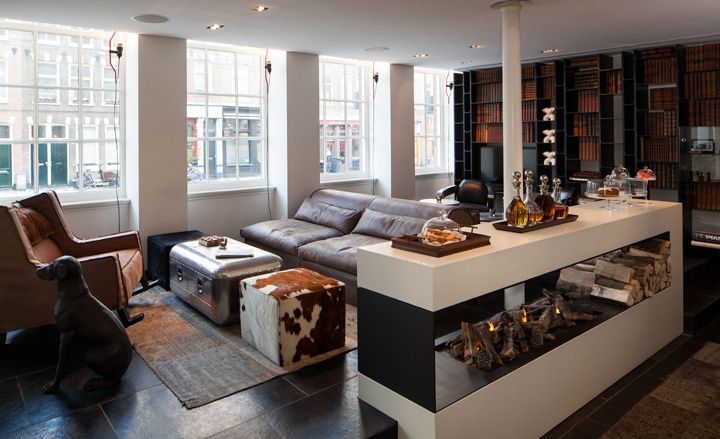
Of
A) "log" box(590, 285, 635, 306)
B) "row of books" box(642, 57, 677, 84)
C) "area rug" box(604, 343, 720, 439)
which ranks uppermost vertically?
"row of books" box(642, 57, 677, 84)

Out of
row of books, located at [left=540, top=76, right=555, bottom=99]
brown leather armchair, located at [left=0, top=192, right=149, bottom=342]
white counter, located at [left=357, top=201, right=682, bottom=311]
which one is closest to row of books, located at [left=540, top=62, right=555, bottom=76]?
row of books, located at [left=540, top=76, right=555, bottom=99]

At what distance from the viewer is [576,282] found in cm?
365

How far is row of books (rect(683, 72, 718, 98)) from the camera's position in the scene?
6.18m

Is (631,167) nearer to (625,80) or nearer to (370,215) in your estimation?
(625,80)

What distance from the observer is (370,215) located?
18.9 ft

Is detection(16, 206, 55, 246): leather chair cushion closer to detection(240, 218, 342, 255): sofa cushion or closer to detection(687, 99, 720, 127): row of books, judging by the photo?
detection(240, 218, 342, 255): sofa cushion

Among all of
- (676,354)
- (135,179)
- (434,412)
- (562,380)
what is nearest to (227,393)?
(434,412)

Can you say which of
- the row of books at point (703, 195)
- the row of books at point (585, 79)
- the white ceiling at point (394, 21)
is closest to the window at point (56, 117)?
the white ceiling at point (394, 21)

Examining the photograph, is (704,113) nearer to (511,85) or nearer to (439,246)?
(511,85)

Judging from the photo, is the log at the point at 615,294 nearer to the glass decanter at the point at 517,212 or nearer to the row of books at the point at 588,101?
the glass decanter at the point at 517,212

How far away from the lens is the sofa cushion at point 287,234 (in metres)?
5.44

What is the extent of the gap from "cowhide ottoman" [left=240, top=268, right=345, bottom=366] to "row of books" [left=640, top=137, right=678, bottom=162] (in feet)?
17.0

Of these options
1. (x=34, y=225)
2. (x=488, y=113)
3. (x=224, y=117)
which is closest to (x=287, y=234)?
(x=224, y=117)

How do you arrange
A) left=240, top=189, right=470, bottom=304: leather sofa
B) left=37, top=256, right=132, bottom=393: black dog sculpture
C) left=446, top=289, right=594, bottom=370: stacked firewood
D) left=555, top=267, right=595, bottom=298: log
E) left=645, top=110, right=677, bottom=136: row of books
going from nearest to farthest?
1. left=446, top=289, right=594, bottom=370: stacked firewood
2. left=37, top=256, right=132, bottom=393: black dog sculpture
3. left=555, top=267, right=595, bottom=298: log
4. left=240, top=189, right=470, bottom=304: leather sofa
5. left=645, top=110, right=677, bottom=136: row of books
